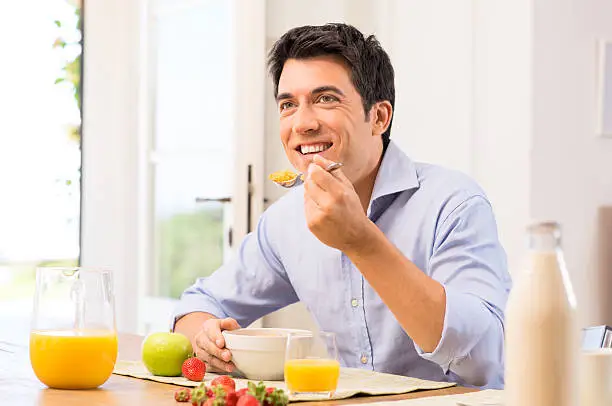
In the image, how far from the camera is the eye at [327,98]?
6.43 feet

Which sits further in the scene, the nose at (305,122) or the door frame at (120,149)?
the door frame at (120,149)

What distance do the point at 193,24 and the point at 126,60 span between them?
362mm

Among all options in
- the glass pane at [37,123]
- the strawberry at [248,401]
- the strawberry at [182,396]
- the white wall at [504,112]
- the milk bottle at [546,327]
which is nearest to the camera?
the milk bottle at [546,327]

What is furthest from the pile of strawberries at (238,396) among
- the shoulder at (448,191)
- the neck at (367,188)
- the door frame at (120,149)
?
the door frame at (120,149)

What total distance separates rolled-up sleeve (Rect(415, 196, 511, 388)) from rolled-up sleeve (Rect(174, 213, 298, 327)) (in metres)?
0.45

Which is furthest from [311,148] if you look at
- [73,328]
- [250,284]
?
[73,328]

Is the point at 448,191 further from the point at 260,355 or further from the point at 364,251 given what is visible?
the point at 260,355

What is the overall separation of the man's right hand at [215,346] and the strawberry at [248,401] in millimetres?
522

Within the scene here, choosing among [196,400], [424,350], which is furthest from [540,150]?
[196,400]

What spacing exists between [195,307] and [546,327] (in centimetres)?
118

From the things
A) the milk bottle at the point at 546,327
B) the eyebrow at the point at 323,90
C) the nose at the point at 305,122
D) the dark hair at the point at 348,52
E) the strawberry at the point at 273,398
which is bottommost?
the strawberry at the point at 273,398

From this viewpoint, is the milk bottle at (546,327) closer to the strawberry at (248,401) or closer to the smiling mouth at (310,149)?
the strawberry at (248,401)

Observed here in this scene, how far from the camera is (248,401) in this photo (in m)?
1.09

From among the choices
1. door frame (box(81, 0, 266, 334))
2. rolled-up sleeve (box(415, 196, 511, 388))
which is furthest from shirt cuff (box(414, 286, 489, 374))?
door frame (box(81, 0, 266, 334))
